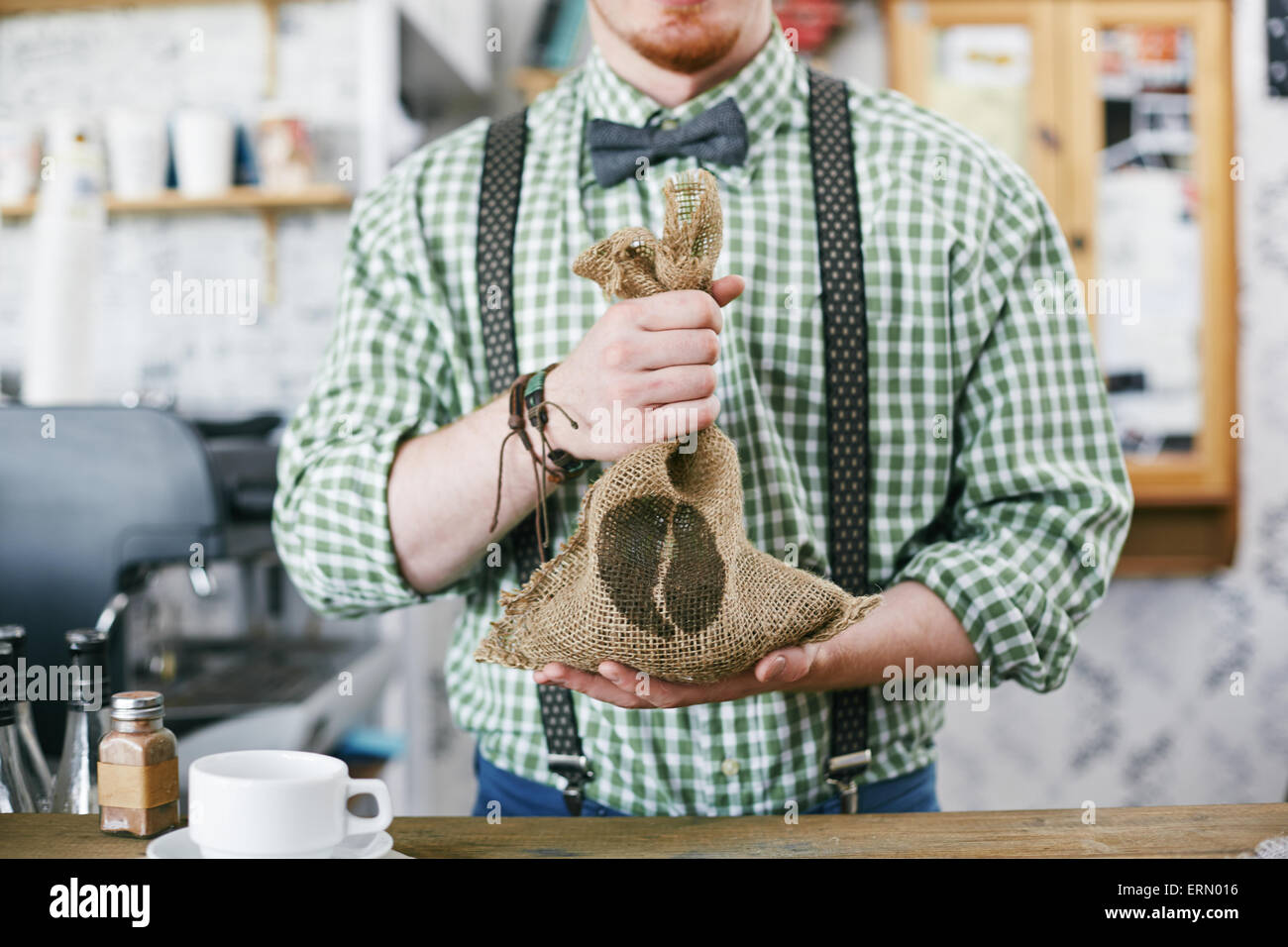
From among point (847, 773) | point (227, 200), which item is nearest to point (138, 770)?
point (847, 773)

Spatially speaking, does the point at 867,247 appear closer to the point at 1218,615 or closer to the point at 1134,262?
the point at 1134,262

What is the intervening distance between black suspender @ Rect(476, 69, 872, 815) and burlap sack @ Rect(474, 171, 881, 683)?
0.76 feet

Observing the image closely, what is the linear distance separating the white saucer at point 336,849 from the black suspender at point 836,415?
1.08 ft

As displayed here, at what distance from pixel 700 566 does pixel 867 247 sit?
0.44 m

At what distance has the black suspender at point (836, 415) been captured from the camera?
0.90 meters

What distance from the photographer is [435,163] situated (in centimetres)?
102

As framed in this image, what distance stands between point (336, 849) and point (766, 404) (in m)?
0.53

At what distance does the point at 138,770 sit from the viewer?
0.64 metres

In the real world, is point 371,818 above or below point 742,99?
below

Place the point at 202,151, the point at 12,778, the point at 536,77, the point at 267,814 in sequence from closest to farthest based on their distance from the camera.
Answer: the point at 267,814 < the point at 12,778 < the point at 202,151 < the point at 536,77

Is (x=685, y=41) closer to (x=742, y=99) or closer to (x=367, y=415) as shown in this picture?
(x=742, y=99)

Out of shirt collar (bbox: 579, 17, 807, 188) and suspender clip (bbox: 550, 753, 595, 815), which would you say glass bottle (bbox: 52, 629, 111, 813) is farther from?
shirt collar (bbox: 579, 17, 807, 188)

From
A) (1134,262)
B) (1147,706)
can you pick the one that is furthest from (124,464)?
(1147,706)
